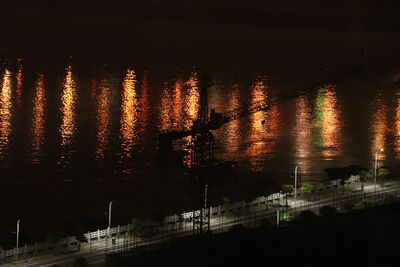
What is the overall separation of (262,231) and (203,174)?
2690mm

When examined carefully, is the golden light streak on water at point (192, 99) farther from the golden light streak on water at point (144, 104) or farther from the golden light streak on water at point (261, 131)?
A: the golden light streak on water at point (261, 131)

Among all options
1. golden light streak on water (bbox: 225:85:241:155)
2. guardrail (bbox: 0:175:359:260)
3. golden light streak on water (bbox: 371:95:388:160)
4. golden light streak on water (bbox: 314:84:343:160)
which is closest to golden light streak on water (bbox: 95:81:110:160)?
golden light streak on water (bbox: 225:85:241:155)

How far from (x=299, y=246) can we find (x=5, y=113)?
68.8 feet

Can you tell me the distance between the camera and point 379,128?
132 feet

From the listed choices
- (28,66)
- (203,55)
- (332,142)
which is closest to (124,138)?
(332,142)

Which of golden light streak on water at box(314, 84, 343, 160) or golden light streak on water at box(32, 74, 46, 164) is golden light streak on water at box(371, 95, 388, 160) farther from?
golden light streak on water at box(32, 74, 46, 164)

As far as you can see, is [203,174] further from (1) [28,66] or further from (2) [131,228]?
(1) [28,66]

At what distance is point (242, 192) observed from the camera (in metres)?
29.5

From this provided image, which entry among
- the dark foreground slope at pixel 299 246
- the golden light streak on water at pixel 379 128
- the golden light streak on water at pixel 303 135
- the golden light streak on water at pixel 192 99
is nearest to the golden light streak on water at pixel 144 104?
the golden light streak on water at pixel 192 99

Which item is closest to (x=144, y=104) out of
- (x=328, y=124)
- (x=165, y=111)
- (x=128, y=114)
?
(x=165, y=111)

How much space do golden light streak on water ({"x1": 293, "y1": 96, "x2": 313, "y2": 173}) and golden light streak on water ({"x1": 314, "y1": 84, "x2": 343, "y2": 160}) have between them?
39 centimetres

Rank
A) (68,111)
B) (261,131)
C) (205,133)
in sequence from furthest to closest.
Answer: (68,111) < (261,131) < (205,133)

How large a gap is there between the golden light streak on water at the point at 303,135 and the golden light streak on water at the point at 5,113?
1041cm

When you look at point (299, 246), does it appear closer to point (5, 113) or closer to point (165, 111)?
point (165, 111)
